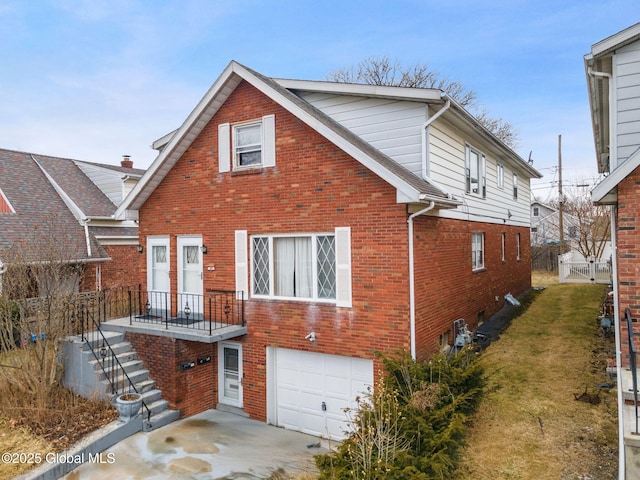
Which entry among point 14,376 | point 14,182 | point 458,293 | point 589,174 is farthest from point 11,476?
point 589,174

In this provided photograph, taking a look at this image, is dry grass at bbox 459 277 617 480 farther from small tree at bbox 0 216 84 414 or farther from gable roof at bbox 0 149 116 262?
gable roof at bbox 0 149 116 262

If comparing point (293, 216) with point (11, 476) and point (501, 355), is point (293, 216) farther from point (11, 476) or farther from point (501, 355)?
point (11, 476)

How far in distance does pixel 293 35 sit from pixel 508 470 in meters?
17.7

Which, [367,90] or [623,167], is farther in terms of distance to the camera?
[367,90]

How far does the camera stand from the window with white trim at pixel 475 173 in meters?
12.0

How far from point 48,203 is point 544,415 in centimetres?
1988

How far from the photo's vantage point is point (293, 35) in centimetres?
1842

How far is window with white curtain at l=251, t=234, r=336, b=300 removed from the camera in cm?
924

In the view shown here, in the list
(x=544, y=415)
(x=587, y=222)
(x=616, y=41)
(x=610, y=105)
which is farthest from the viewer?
(x=587, y=222)

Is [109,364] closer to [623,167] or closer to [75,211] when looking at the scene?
[75,211]

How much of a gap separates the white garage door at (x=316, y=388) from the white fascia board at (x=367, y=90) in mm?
5635

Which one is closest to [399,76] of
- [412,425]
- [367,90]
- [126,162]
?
[126,162]

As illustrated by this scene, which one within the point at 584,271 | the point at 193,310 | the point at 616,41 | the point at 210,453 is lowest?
the point at 210,453

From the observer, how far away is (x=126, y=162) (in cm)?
2584
